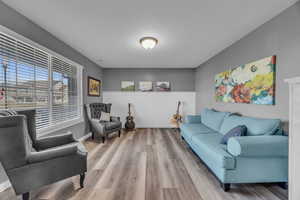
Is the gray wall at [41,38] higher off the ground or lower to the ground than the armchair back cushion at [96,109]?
higher

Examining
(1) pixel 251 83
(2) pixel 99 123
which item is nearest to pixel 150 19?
(1) pixel 251 83

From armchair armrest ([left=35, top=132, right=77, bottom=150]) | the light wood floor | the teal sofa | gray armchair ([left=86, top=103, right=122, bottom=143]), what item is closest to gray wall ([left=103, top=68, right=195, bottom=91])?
gray armchair ([left=86, top=103, right=122, bottom=143])

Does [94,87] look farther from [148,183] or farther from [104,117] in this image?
[148,183]

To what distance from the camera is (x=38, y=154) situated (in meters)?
1.51

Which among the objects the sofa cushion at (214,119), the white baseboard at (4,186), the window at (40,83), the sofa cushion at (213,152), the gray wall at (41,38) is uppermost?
the gray wall at (41,38)

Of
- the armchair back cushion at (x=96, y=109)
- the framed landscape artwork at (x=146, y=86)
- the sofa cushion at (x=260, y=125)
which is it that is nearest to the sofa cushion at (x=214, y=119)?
the sofa cushion at (x=260, y=125)

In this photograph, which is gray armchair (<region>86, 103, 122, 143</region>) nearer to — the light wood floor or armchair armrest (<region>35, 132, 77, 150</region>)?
the light wood floor

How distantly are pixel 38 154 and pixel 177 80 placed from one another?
485cm

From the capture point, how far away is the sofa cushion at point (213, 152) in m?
1.74

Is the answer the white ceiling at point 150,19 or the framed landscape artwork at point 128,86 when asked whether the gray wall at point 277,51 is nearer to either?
the white ceiling at point 150,19

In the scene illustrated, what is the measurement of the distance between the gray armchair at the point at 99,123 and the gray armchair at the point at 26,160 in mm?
1973

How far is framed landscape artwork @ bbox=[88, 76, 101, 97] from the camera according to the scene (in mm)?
4337

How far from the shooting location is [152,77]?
18.0 ft

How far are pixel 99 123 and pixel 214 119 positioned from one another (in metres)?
2.93
